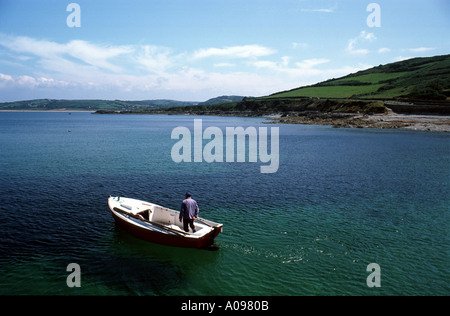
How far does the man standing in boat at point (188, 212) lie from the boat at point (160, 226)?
0.49 meters

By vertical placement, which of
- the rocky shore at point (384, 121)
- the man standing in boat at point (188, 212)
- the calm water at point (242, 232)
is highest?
the rocky shore at point (384, 121)

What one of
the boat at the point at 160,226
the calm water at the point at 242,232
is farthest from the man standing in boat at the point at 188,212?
the calm water at the point at 242,232

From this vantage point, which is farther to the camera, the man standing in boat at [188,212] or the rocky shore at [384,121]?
the rocky shore at [384,121]

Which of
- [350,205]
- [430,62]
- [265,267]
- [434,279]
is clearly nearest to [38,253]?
[265,267]

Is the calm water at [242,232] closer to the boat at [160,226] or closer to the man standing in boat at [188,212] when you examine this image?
the boat at [160,226]

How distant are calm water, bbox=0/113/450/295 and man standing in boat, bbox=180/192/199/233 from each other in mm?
1669

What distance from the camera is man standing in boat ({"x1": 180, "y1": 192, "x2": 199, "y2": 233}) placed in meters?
17.0

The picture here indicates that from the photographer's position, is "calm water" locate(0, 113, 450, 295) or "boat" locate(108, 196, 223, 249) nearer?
"calm water" locate(0, 113, 450, 295)

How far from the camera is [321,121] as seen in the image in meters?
123

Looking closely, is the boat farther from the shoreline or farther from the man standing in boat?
the shoreline

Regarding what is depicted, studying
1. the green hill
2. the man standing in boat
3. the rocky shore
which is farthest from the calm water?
the green hill

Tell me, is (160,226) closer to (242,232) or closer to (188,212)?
(188,212)

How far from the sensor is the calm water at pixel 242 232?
1422 centimetres

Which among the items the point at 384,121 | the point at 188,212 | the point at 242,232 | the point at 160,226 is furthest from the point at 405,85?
the point at 160,226
